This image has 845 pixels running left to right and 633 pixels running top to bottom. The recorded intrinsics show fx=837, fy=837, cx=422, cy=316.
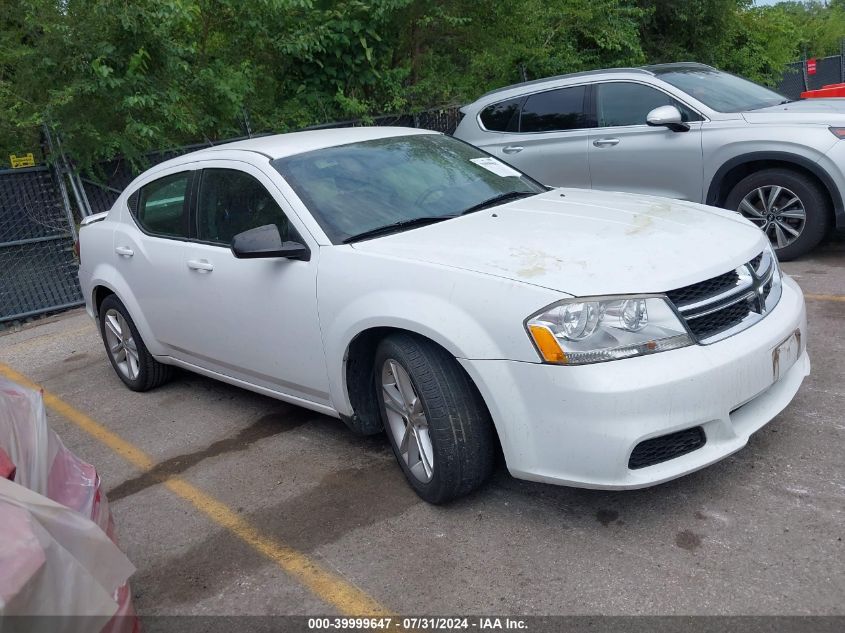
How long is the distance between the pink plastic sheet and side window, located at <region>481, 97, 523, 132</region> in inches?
255

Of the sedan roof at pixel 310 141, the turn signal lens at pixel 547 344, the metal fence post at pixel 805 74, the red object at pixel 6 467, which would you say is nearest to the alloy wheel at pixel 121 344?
the sedan roof at pixel 310 141

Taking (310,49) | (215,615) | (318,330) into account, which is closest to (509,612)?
(215,615)

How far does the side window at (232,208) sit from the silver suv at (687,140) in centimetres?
391

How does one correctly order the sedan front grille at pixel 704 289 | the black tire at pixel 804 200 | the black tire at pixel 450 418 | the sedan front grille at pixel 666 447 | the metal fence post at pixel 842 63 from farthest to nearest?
the metal fence post at pixel 842 63
the black tire at pixel 804 200
the black tire at pixel 450 418
the sedan front grille at pixel 704 289
the sedan front grille at pixel 666 447

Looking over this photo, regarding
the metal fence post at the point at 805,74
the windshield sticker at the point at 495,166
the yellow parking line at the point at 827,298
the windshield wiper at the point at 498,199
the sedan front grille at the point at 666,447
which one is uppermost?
the windshield sticker at the point at 495,166

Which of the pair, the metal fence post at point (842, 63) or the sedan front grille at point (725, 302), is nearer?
the sedan front grille at point (725, 302)

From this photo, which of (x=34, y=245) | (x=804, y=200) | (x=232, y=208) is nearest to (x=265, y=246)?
(x=232, y=208)

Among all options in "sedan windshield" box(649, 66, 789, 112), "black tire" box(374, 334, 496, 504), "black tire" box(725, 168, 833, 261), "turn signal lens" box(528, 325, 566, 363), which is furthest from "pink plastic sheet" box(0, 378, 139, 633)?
"sedan windshield" box(649, 66, 789, 112)

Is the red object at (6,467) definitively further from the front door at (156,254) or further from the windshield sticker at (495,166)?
the windshield sticker at (495,166)

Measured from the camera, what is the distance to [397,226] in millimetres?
4098

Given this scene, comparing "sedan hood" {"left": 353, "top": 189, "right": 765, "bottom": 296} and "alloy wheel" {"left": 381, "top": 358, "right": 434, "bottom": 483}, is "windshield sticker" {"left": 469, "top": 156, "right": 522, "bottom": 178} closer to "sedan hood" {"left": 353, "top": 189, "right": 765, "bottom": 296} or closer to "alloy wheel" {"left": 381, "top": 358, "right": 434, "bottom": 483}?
"sedan hood" {"left": 353, "top": 189, "right": 765, "bottom": 296}

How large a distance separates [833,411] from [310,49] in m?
8.90

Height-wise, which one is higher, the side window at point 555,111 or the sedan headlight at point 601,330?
the side window at point 555,111

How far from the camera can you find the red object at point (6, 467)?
248 centimetres
